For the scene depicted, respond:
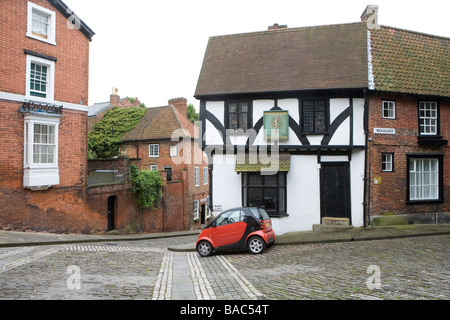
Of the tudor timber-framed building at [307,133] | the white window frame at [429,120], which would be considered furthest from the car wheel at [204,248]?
the white window frame at [429,120]

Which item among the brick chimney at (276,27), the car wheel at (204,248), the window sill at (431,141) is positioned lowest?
the car wheel at (204,248)

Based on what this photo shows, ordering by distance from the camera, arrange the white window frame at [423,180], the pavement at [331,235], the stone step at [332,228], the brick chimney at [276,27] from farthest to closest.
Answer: the brick chimney at [276,27]
the white window frame at [423,180]
the stone step at [332,228]
the pavement at [331,235]

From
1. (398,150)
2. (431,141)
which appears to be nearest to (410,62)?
(431,141)

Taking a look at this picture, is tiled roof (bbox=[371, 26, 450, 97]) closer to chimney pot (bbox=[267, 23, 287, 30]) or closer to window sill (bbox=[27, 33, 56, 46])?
chimney pot (bbox=[267, 23, 287, 30])

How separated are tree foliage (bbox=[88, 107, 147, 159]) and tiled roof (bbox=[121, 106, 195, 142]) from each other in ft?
2.97

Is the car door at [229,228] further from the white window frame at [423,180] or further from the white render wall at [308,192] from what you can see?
the white window frame at [423,180]

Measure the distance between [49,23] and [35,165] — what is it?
285 inches

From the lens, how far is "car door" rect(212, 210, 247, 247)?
11641 mm

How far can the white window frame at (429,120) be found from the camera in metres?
15.6

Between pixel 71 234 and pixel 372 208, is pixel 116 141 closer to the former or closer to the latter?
pixel 71 234

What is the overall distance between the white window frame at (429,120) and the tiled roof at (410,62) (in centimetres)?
63

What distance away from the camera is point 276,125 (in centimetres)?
1509

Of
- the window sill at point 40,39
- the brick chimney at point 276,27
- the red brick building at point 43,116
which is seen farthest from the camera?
the brick chimney at point 276,27

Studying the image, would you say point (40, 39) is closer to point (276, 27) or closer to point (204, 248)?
point (276, 27)
